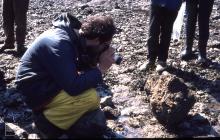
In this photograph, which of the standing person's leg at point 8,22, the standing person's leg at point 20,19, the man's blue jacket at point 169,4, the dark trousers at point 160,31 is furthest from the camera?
the standing person's leg at point 8,22

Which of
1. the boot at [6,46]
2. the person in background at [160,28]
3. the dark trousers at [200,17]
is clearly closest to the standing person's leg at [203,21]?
the dark trousers at [200,17]

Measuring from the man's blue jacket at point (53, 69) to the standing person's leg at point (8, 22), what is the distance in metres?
3.24

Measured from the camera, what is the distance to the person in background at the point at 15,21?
24.5 ft

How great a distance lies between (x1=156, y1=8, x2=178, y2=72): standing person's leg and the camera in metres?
6.64

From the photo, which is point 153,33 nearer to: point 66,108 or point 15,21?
point 15,21

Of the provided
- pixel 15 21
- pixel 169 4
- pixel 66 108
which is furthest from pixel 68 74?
pixel 15 21

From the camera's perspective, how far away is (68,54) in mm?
4312

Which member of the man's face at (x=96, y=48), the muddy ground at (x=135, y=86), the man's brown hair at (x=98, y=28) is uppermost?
the man's brown hair at (x=98, y=28)

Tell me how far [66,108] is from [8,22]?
3.64 m

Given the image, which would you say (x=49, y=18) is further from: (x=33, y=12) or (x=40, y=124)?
(x=40, y=124)

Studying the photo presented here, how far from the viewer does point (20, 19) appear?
7535 millimetres

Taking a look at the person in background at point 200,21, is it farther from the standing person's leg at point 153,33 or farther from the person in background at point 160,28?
the standing person's leg at point 153,33

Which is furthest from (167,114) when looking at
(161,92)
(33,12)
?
(33,12)

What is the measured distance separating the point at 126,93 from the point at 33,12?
4.90m
